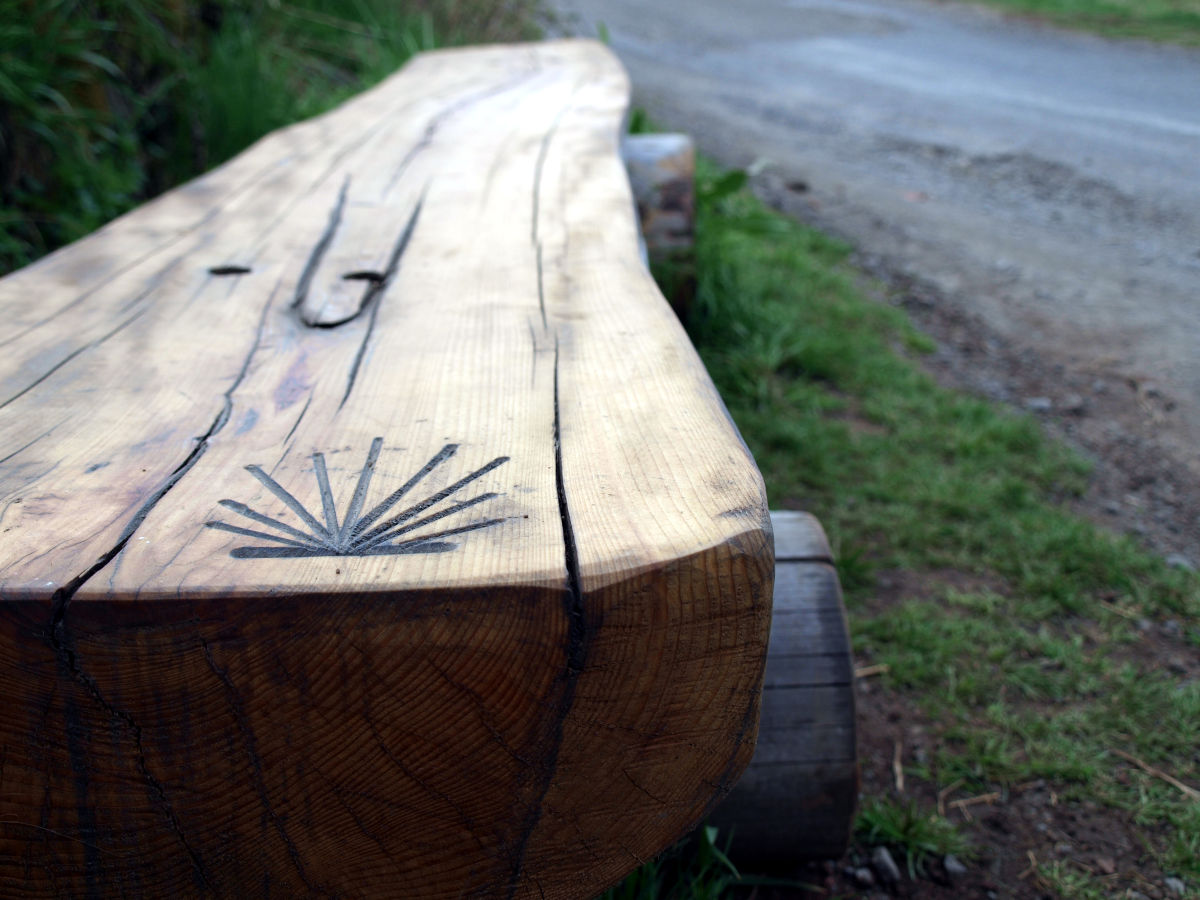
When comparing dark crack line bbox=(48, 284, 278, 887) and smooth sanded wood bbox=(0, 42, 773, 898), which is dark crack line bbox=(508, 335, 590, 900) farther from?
dark crack line bbox=(48, 284, 278, 887)

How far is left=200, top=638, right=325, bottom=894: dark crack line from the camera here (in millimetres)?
706

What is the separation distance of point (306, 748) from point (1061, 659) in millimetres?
1641

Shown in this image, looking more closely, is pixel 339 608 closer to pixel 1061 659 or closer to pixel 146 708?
pixel 146 708

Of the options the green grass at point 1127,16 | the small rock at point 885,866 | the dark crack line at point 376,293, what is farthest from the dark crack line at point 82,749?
the green grass at point 1127,16

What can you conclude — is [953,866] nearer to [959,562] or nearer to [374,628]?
[959,562]

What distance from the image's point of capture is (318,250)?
1.62m

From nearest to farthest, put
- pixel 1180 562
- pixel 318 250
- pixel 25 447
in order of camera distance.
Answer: pixel 25 447, pixel 318 250, pixel 1180 562

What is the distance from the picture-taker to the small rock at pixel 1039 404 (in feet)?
9.44

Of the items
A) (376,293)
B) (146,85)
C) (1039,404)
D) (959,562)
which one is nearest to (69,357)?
(376,293)

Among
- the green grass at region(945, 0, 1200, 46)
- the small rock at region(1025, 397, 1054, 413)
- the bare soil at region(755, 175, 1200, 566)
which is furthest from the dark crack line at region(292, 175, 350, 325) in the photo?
the green grass at region(945, 0, 1200, 46)

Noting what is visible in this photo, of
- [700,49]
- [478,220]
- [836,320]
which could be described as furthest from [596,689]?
[700,49]

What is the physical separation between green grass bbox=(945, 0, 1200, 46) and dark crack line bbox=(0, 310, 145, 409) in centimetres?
769

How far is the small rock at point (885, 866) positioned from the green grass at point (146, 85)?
2.81 meters

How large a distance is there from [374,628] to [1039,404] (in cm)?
267
